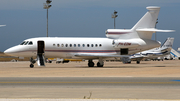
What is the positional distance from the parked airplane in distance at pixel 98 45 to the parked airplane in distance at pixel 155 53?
75.4ft

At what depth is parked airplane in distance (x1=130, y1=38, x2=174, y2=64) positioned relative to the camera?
64.1 meters

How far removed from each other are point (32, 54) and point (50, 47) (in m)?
2.44

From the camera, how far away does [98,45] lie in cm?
3959

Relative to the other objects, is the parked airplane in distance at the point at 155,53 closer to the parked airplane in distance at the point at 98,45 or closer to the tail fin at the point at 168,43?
the tail fin at the point at 168,43

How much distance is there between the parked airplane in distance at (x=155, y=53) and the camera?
64.1 meters

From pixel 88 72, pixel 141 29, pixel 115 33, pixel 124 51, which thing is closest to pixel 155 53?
pixel 141 29

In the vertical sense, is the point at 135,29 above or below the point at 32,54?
above

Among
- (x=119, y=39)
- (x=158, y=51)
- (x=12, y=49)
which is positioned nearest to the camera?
(x=12, y=49)

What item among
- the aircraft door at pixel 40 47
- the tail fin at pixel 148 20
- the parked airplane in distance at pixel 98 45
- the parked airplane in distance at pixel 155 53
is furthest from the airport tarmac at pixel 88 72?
the parked airplane in distance at pixel 155 53

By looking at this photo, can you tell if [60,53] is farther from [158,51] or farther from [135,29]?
[158,51]

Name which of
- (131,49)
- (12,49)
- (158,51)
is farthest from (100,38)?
(158,51)

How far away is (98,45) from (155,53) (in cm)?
3406

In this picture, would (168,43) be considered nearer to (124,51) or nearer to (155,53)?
(155,53)

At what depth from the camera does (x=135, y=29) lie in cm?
4075
